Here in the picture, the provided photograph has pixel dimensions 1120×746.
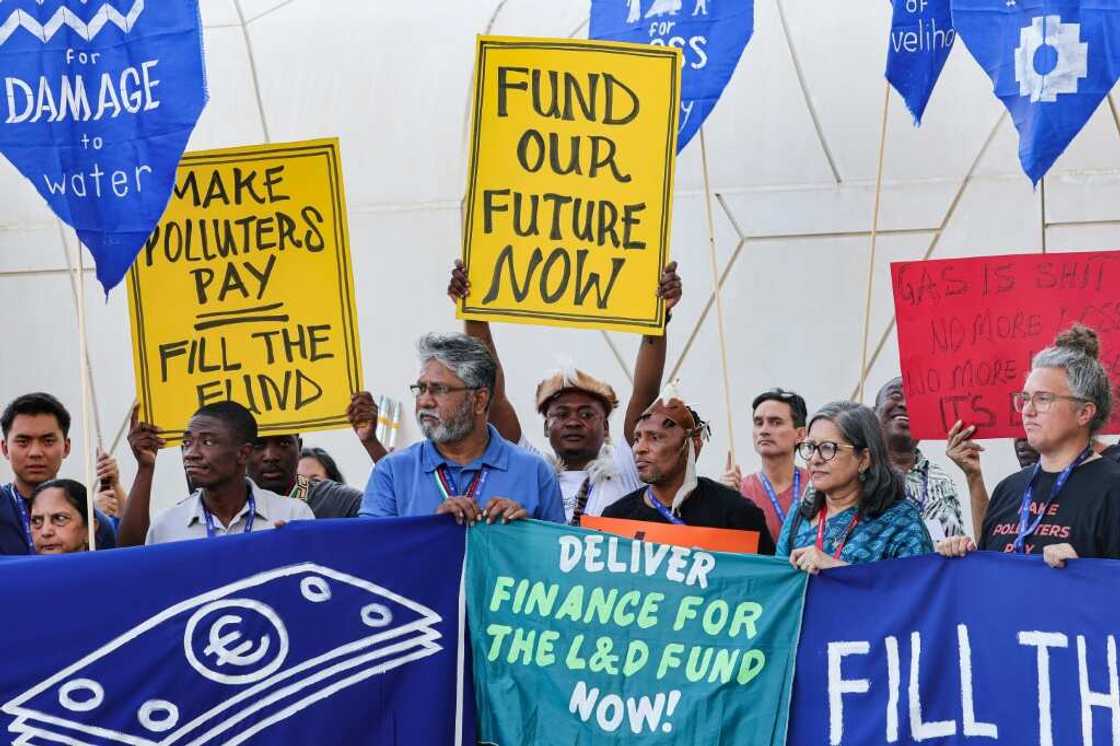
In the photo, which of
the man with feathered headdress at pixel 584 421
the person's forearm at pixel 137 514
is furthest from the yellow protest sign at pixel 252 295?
the man with feathered headdress at pixel 584 421

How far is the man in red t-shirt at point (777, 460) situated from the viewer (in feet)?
27.1

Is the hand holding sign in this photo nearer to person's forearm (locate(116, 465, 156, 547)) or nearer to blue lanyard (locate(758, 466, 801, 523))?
person's forearm (locate(116, 465, 156, 547))

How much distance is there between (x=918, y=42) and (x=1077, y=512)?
12.4ft

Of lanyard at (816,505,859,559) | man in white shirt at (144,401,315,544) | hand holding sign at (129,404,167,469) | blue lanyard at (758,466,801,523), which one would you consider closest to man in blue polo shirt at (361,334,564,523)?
man in white shirt at (144,401,315,544)

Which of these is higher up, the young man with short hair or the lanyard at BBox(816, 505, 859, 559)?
the young man with short hair

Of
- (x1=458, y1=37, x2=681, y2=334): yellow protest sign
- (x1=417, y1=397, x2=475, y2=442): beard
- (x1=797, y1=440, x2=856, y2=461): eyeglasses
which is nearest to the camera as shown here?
(x1=797, y1=440, x2=856, y2=461): eyeglasses

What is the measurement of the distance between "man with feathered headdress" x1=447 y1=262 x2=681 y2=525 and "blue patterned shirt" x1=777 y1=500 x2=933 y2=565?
Answer: 1.34 m

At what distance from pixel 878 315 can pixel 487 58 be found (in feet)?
16.0

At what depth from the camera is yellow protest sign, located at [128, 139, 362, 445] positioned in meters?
8.04

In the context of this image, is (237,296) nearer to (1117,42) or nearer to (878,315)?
(1117,42)

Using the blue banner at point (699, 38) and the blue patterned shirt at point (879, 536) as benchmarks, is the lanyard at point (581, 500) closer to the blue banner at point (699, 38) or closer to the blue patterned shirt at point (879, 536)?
the blue patterned shirt at point (879, 536)

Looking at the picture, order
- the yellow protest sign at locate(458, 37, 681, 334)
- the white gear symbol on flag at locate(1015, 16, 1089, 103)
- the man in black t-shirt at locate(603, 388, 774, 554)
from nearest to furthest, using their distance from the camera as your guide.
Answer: the man in black t-shirt at locate(603, 388, 774, 554) < the yellow protest sign at locate(458, 37, 681, 334) < the white gear symbol on flag at locate(1015, 16, 1089, 103)

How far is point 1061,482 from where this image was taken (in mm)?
6371

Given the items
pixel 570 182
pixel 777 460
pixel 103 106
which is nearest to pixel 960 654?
pixel 777 460
